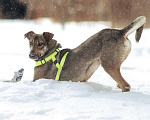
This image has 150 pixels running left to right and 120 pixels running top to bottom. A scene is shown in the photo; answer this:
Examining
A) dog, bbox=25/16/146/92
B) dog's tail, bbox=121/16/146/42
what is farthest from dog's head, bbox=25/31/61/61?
dog's tail, bbox=121/16/146/42

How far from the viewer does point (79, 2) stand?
1559 cm

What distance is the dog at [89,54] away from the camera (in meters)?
5.52

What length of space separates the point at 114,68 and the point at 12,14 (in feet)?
46.6

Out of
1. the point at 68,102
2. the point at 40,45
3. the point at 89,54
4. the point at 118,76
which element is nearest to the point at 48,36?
the point at 40,45

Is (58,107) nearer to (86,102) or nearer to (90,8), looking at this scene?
(86,102)

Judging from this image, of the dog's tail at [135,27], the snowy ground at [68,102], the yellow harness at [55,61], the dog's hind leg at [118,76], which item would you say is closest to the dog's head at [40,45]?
the yellow harness at [55,61]

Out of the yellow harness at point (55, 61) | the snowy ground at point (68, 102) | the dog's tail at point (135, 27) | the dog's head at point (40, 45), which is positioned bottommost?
the snowy ground at point (68, 102)

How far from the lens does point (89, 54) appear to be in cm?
577

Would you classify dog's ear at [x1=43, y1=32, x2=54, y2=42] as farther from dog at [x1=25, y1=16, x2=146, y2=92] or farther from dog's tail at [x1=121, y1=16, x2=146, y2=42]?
dog's tail at [x1=121, y1=16, x2=146, y2=42]

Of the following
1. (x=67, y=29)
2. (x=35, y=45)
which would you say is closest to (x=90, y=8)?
(x=67, y=29)

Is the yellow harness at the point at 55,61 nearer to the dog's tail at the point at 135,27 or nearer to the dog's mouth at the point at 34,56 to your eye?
the dog's mouth at the point at 34,56

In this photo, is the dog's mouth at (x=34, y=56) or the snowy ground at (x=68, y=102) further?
the dog's mouth at (x=34, y=56)

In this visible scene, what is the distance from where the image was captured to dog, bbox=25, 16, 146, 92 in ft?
18.1

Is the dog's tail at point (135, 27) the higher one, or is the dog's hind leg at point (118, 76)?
the dog's tail at point (135, 27)
